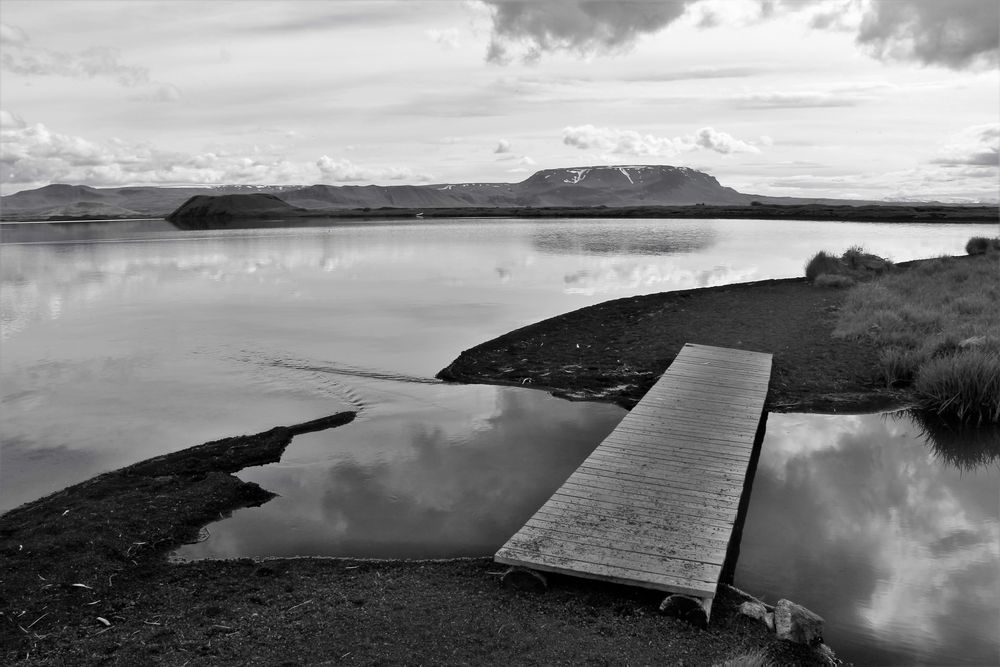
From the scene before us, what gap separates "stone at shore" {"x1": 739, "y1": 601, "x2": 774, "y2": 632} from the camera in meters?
5.87

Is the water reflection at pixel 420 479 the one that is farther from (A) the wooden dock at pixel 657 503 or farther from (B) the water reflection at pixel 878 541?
(B) the water reflection at pixel 878 541

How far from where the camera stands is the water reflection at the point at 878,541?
636 cm

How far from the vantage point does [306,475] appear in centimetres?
955

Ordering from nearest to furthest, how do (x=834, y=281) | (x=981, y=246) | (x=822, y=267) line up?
(x=834, y=281)
(x=822, y=267)
(x=981, y=246)

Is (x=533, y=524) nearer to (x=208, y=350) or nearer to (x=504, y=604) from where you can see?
(x=504, y=604)

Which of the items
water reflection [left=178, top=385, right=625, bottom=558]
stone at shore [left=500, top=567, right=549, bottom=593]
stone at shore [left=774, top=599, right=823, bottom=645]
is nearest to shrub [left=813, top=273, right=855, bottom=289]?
water reflection [left=178, top=385, right=625, bottom=558]

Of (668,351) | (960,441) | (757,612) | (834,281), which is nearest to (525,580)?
(757,612)

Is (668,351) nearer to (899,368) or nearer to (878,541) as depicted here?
(899,368)

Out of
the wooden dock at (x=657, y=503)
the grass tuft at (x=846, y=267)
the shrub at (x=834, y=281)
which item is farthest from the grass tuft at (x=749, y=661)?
the grass tuft at (x=846, y=267)

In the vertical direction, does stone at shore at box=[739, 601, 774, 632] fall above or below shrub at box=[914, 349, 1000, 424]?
below

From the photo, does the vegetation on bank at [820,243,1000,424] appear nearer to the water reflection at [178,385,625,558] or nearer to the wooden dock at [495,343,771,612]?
the wooden dock at [495,343,771,612]

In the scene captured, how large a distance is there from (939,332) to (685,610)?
13.3m

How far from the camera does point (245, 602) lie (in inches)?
242

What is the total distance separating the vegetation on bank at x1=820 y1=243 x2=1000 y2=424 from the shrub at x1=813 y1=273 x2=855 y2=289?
94 cm
